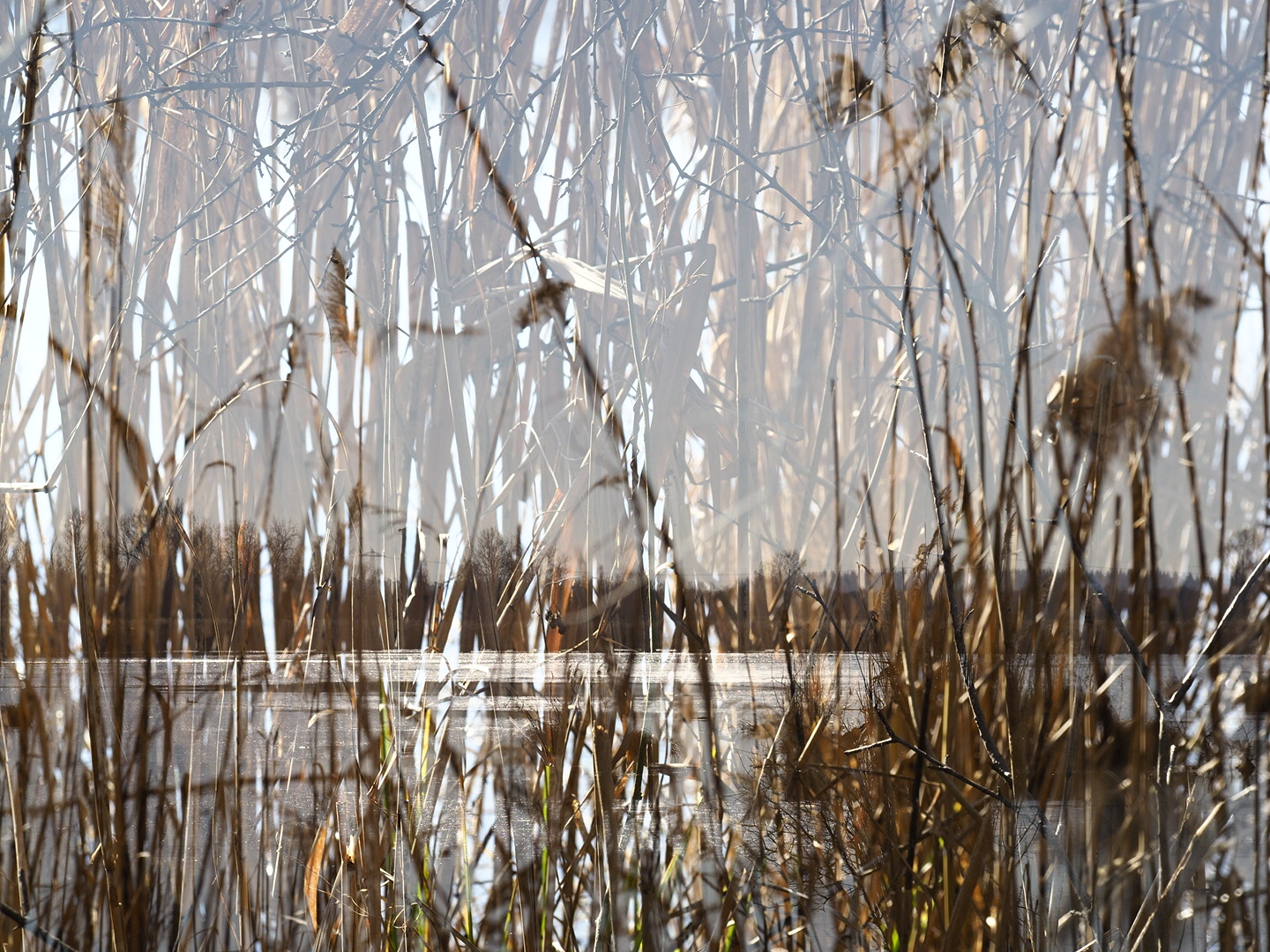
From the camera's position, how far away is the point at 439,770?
69 centimetres

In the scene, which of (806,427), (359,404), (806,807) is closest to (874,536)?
(806,427)

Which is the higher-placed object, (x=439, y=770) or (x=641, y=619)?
(x=641, y=619)

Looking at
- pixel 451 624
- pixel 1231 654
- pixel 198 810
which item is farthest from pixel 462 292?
pixel 1231 654

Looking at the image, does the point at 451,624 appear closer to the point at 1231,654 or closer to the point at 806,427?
the point at 806,427

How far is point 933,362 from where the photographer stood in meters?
0.68

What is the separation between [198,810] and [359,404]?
0.38 meters

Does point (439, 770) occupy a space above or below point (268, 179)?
below

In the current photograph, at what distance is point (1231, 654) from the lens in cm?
66

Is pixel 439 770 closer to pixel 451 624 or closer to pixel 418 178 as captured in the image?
pixel 451 624

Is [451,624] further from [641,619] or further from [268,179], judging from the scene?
[268,179]

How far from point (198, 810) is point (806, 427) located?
0.62 metres

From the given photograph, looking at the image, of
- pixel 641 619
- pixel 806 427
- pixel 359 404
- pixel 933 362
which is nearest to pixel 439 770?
pixel 641 619

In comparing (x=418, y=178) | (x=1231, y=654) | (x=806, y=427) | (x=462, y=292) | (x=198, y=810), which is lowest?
(x=198, y=810)

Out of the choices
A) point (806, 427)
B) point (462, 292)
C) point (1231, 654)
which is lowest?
point (1231, 654)
